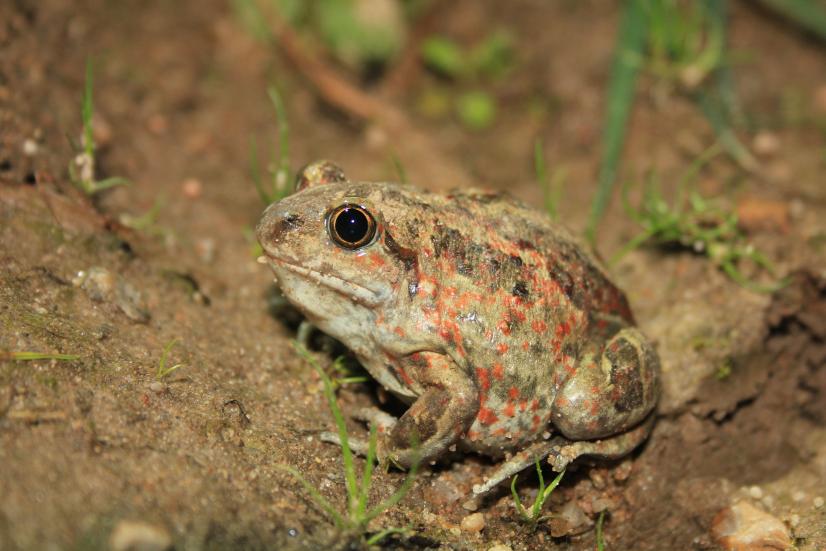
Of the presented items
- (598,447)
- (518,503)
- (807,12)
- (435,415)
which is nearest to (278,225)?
(435,415)

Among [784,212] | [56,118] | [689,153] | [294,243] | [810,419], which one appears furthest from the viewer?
[689,153]

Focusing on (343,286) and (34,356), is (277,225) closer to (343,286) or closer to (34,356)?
(343,286)

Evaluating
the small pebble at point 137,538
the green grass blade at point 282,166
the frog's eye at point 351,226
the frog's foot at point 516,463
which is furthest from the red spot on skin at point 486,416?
the green grass blade at point 282,166

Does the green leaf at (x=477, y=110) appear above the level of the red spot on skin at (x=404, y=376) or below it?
above

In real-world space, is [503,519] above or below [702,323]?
below

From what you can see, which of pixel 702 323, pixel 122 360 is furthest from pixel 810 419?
pixel 122 360

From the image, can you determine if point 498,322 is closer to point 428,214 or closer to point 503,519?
point 428,214

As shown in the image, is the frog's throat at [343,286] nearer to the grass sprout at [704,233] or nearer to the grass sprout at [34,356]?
the grass sprout at [34,356]
